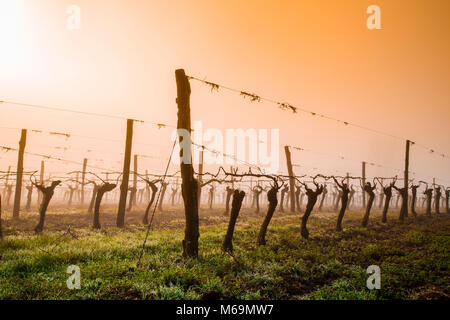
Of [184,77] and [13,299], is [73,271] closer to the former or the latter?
[13,299]

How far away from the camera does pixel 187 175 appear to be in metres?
8.77

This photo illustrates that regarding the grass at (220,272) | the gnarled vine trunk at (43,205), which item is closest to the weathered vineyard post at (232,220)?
the grass at (220,272)

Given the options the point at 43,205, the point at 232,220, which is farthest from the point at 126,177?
the point at 232,220

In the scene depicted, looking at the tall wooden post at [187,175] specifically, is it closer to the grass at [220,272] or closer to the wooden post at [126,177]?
the grass at [220,272]

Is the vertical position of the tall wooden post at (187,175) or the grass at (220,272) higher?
the tall wooden post at (187,175)

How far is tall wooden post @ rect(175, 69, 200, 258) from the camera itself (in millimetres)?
8773

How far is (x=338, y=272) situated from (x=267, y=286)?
3.17 meters

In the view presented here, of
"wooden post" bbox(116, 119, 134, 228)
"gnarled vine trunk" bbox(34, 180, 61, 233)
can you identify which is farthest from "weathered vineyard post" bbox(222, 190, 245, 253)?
"gnarled vine trunk" bbox(34, 180, 61, 233)

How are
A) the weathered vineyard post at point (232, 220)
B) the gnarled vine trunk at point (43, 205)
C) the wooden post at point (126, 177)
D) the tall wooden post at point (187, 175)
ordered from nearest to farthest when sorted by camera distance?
the tall wooden post at point (187, 175) < the weathered vineyard post at point (232, 220) < the gnarled vine trunk at point (43, 205) < the wooden post at point (126, 177)

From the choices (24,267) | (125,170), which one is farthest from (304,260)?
(125,170)

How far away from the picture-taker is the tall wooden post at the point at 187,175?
877cm

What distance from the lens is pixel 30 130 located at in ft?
71.4

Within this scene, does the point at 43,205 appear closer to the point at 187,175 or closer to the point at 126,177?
the point at 126,177

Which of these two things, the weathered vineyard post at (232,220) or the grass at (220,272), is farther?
the weathered vineyard post at (232,220)
